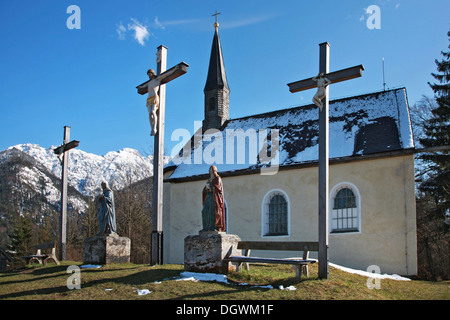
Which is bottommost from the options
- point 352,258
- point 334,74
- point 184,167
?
point 352,258

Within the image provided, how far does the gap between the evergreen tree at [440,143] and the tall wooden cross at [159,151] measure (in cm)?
1444

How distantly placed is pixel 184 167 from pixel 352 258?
9247mm

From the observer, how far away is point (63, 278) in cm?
931

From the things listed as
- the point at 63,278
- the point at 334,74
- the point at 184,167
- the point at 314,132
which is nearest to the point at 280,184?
the point at 314,132

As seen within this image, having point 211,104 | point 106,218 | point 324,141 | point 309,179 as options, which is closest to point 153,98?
Result: point 106,218

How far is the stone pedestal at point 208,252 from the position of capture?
9383mm

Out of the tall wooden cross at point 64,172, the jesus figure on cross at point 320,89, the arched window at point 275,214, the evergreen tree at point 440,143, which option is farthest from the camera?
the evergreen tree at point 440,143

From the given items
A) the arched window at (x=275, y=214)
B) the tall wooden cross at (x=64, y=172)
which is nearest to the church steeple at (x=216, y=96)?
the arched window at (x=275, y=214)

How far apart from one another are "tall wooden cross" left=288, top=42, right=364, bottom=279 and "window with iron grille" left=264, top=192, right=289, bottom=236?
7524mm

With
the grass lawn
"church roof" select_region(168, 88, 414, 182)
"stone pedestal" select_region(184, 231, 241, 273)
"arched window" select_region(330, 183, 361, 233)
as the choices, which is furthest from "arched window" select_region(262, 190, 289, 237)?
"stone pedestal" select_region(184, 231, 241, 273)

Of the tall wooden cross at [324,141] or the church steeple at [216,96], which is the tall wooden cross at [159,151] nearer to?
the tall wooden cross at [324,141]

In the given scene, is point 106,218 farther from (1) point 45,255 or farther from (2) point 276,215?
(2) point 276,215
